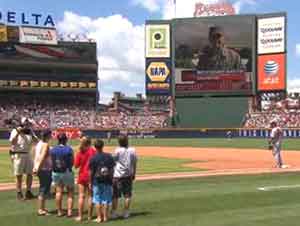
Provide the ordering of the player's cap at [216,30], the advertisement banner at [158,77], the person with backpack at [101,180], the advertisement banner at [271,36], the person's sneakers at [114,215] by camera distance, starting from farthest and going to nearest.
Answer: the advertisement banner at [158,77] → the player's cap at [216,30] → the advertisement banner at [271,36] → the person's sneakers at [114,215] → the person with backpack at [101,180]

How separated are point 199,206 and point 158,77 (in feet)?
213

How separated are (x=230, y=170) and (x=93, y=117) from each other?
6317cm

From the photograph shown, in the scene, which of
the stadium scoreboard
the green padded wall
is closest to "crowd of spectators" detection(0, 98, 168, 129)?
the green padded wall

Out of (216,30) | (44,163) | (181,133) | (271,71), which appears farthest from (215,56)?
(44,163)

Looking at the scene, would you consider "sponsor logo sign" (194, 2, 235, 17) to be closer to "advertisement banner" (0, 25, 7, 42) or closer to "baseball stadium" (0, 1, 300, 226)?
"baseball stadium" (0, 1, 300, 226)

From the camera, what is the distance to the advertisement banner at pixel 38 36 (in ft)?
283

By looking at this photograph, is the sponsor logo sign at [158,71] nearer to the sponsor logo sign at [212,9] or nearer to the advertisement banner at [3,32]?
the sponsor logo sign at [212,9]

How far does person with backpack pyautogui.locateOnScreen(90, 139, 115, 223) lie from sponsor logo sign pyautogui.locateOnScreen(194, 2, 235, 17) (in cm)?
6998

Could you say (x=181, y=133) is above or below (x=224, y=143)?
below

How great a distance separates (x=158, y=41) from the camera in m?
78.9

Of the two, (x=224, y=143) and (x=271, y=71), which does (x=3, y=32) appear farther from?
(x=224, y=143)

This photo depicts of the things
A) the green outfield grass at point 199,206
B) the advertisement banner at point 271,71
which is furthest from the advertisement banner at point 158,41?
the green outfield grass at point 199,206

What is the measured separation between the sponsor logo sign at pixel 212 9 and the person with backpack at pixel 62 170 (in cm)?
6929

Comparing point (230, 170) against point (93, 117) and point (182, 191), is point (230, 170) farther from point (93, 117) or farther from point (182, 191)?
point (93, 117)
